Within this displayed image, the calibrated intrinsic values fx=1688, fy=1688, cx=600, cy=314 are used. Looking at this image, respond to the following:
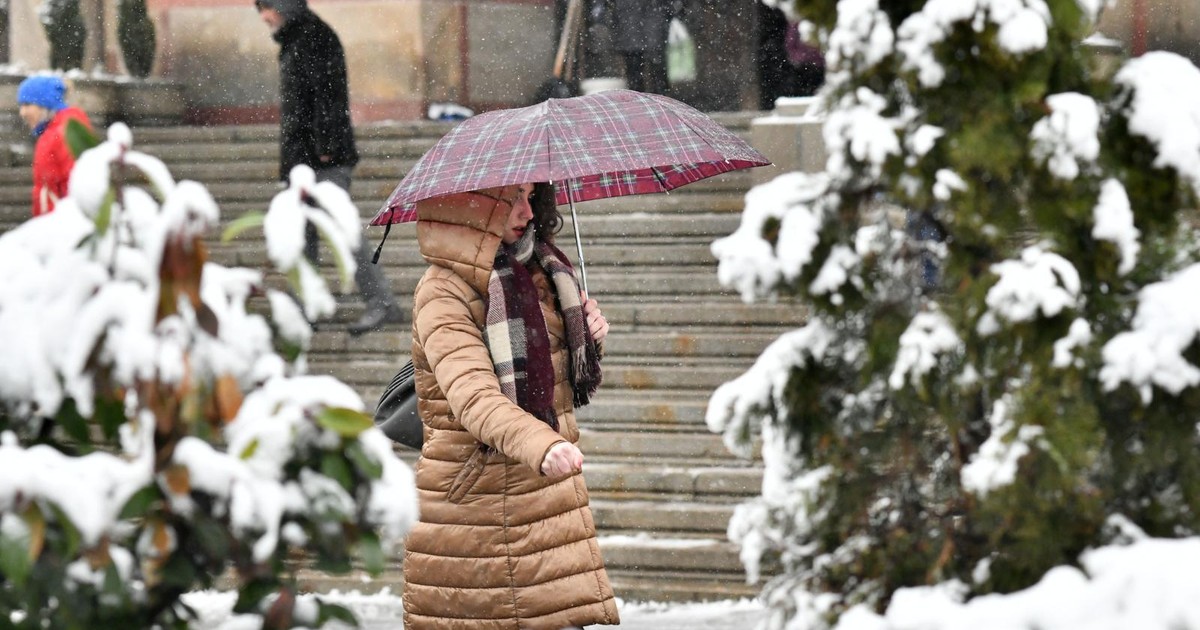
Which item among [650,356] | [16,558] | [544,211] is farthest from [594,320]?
[650,356]

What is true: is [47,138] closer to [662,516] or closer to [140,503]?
[662,516]

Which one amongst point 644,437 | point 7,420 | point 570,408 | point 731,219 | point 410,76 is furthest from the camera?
point 410,76

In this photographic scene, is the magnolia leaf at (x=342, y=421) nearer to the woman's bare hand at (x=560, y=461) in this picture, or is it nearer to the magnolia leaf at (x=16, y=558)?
the magnolia leaf at (x=16, y=558)

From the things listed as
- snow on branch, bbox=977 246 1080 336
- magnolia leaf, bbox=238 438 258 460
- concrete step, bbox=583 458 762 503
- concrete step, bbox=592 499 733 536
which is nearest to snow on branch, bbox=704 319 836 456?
snow on branch, bbox=977 246 1080 336

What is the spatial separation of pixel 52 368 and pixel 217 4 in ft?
43.1

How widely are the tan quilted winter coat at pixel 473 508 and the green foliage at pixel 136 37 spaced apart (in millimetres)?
10741

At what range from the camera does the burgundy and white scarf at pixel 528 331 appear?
3.98 meters

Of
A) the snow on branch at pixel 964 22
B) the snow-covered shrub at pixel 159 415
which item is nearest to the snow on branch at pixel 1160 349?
the snow on branch at pixel 964 22

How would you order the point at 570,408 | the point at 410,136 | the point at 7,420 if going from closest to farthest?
the point at 7,420 → the point at 570,408 → the point at 410,136

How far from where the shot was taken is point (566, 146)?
4172 mm

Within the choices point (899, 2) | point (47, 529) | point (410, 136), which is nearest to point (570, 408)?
point (899, 2)

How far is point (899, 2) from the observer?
8.55ft

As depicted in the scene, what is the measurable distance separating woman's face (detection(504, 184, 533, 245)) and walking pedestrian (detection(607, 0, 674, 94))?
8.50m

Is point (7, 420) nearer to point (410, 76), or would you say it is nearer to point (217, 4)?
point (410, 76)
